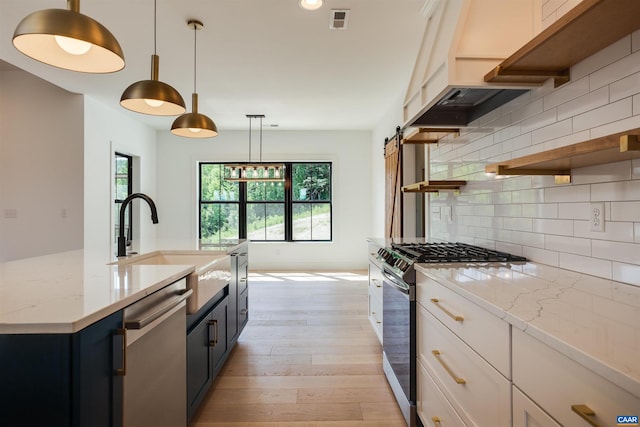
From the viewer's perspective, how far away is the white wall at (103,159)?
4609mm

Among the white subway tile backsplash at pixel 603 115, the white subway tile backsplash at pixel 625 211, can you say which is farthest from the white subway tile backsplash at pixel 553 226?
the white subway tile backsplash at pixel 603 115

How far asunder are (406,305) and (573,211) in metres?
0.92

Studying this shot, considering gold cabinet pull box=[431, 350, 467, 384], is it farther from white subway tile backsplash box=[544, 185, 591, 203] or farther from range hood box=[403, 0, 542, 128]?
range hood box=[403, 0, 542, 128]

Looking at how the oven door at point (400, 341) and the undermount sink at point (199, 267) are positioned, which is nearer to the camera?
the undermount sink at point (199, 267)

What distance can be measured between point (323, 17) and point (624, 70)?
7.01ft

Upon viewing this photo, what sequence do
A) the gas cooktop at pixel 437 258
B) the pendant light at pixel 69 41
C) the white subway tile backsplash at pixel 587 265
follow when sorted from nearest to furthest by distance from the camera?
the pendant light at pixel 69 41, the white subway tile backsplash at pixel 587 265, the gas cooktop at pixel 437 258

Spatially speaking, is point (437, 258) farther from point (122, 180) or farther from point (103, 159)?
point (122, 180)

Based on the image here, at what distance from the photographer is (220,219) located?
688 cm

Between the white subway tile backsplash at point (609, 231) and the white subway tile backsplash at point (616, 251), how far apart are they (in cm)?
2

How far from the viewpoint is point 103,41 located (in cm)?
133

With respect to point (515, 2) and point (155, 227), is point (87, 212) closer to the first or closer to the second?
point (155, 227)

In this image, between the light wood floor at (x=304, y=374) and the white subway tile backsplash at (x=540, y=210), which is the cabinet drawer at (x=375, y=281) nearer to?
the light wood floor at (x=304, y=374)

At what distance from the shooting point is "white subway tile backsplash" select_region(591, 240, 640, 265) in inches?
48.6

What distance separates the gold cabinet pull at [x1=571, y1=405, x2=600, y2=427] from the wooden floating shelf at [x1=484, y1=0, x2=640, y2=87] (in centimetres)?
117
